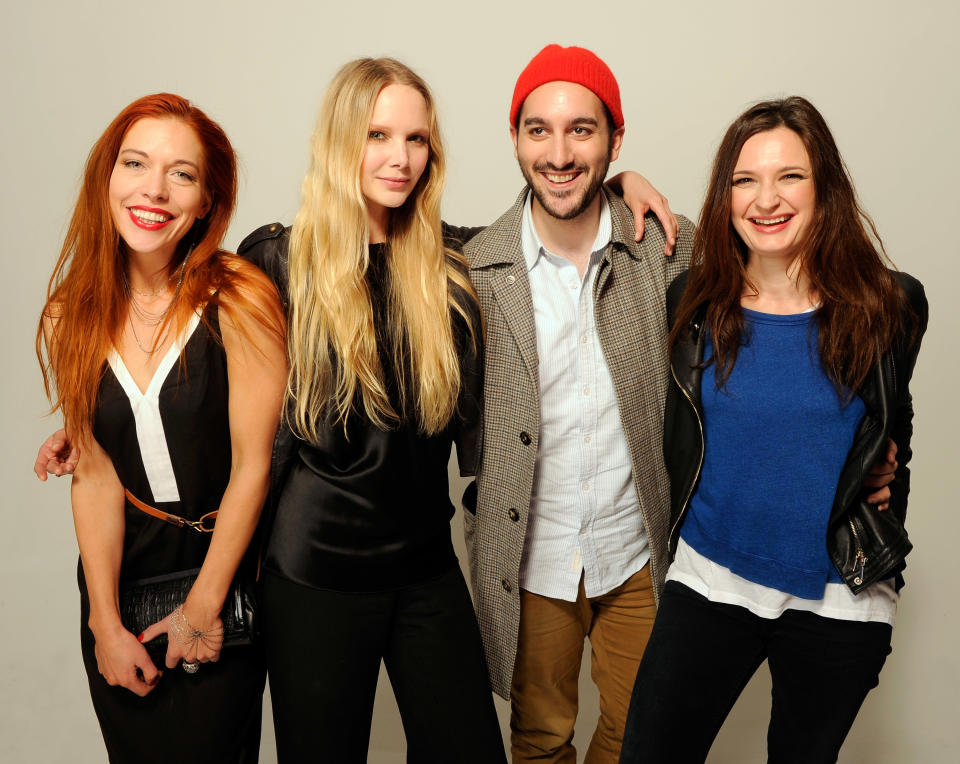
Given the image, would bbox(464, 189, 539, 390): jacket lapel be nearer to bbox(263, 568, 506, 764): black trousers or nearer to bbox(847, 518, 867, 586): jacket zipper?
bbox(263, 568, 506, 764): black trousers

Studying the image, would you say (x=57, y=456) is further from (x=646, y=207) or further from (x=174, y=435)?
(x=646, y=207)

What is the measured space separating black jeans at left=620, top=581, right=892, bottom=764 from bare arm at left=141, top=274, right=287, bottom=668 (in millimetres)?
1069

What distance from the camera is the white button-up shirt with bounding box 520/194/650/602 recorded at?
2.54 metres

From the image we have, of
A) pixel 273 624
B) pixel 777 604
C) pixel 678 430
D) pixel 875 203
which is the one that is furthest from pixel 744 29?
pixel 273 624

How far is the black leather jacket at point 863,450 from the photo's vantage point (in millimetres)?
2158

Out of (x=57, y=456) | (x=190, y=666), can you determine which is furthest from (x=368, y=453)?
(x=57, y=456)

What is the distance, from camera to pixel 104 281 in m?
2.16

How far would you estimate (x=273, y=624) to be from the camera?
2.27 metres

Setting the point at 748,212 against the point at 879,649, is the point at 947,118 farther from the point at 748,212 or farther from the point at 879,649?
the point at 879,649

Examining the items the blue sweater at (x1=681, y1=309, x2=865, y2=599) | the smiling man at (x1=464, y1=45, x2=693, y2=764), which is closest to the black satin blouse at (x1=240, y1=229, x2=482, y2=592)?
the smiling man at (x1=464, y1=45, x2=693, y2=764)

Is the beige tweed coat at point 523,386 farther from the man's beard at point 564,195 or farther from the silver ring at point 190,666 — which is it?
the silver ring at point 190,666

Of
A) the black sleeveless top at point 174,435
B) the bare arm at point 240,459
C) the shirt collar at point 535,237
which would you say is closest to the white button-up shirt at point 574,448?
the shirt collar at point 535,237

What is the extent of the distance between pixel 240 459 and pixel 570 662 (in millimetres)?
1257

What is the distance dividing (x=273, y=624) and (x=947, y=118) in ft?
10.6
